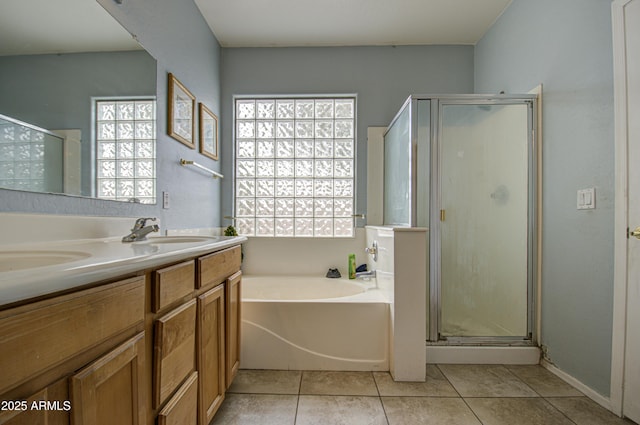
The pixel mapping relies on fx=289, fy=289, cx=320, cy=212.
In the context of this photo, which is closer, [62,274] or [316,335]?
[62,274]

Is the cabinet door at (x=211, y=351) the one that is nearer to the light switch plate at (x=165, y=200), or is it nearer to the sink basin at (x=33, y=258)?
the sink basin at (x=33, y=258)

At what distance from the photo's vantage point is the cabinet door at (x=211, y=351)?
1100mm

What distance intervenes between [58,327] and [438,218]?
6.30 ft

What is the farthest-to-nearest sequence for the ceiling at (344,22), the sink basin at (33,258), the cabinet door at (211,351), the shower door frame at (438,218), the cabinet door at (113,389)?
the ceiling at (344,22), the shower door frame at (438,218), the cabinet door at (211,351), the sink basin at (33,258), the cabinet door at (113,389)

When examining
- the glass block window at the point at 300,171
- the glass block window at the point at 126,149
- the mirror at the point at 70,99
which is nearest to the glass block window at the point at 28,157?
the mirror at the point at 70,99

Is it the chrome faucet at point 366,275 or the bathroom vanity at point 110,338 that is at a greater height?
the bathroom vanity at point 110,338

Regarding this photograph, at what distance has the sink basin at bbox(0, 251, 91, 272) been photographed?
31.0 inches

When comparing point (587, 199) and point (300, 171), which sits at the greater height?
point (300, 171)

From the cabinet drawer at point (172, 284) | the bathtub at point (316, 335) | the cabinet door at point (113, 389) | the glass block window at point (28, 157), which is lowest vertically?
the bathtub at point (316, 335)

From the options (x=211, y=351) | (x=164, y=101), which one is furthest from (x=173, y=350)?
(x=164, y=101)

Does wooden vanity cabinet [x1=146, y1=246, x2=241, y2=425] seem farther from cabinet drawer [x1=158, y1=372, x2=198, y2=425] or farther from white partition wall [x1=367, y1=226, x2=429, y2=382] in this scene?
white partition wall [x1=367, y1=226, x2=429, y2=382]

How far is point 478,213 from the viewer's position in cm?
197

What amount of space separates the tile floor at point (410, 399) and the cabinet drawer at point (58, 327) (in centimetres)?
104

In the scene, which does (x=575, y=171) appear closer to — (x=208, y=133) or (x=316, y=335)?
(x=316, y=335)
